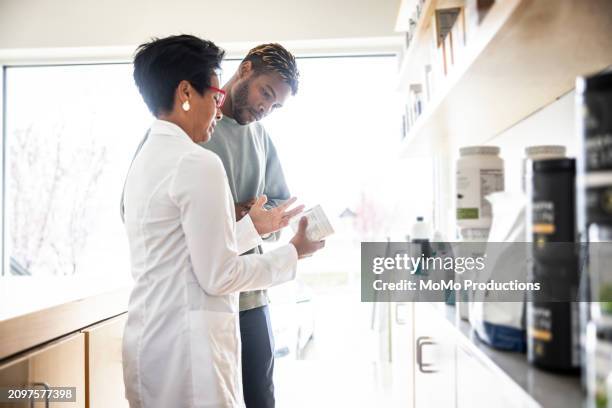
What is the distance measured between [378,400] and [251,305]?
62.7 inches

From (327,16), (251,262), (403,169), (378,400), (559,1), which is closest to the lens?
(559,1)

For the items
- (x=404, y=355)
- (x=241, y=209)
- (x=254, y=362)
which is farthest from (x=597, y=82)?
(x=404, y=355)

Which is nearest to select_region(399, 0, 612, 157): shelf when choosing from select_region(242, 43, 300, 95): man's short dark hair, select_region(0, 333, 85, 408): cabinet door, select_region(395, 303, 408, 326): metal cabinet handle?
select_region(242, 43, 300, 95): man's short dark hair

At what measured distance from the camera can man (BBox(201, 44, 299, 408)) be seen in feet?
4.94

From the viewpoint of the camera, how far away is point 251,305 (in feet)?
4.91

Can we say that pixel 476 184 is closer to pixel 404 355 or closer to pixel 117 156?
pixel 404 355

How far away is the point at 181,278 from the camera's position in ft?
3.53

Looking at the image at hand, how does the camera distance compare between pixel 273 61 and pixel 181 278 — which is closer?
pixel 181 278

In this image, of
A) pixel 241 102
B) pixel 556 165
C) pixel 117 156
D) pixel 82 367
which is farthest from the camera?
pixel 117 156

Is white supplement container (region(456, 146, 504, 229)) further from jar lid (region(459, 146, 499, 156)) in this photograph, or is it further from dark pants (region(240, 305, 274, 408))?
dark pants (region(240, 305, 274, 408))

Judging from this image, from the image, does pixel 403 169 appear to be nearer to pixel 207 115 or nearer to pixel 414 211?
pixel 414 211

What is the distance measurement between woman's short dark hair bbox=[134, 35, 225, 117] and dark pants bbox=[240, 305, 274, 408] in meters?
0.70

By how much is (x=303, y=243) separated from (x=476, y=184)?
529 millimetres

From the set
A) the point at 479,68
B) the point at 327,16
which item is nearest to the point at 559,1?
the point at 479,68
